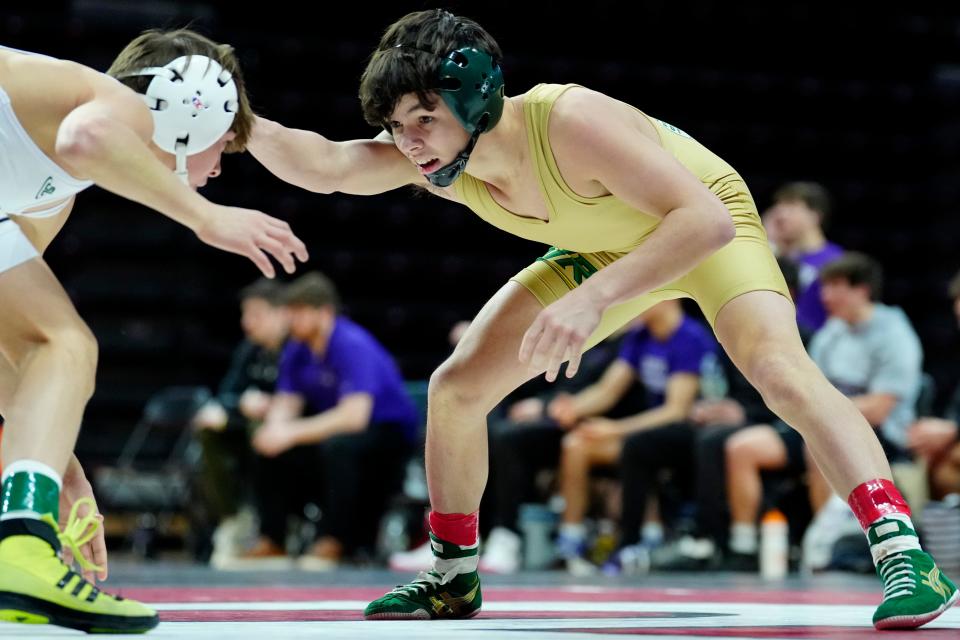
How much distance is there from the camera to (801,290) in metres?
5.62

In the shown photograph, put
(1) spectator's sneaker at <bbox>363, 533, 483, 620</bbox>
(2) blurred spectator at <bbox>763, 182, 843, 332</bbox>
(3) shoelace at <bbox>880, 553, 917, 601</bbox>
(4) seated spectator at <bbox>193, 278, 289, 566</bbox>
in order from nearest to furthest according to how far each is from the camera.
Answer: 1. (3) shoelace at <bbox>880, 553, 917, 601</bbox>
2. (1) spectator's sneaker at <bbox>363, 533, 483, 620</bbox>
3. (2) blurred spectator at <bbox>763, 182, 843, 332</bbox>
4. (4) seated spectator at <bbox>193, 278, 289, 566</bbox>

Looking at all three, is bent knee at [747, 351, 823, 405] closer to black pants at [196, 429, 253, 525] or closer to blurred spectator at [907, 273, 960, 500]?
blurred spectator at [907, 273, 960, 500]

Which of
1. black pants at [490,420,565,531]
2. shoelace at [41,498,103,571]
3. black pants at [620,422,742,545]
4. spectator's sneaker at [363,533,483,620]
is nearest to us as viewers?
shoelace at [41,498,103,571]

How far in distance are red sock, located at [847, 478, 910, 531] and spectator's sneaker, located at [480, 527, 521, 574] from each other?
11.3 ft

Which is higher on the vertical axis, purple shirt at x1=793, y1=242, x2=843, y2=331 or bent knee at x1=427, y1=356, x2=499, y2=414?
purple shirt at x1=793, y1=242, x2=843, y2=331

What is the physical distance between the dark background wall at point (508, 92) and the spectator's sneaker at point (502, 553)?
2644 millimetres

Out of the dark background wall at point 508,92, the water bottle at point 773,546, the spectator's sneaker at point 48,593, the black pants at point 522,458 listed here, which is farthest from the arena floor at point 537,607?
the dark background wall at point 508,92

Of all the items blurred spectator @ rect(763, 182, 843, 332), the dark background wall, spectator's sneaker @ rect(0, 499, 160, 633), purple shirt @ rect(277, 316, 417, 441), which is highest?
the dark background wall

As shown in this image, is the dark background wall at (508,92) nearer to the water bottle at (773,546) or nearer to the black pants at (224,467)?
the black pants at (224,467)

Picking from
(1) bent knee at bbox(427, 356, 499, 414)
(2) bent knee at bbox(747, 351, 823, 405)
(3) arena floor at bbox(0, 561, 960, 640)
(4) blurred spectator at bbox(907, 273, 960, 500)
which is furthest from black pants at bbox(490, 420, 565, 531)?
(2) bent knee at bbox(747, 351, 823, 405)

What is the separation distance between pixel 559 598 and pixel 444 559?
80 centimetres

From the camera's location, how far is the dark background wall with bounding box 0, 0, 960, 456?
8336 mm

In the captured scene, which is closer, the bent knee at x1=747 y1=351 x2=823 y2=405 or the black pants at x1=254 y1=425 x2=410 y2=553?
the bent knee at x1=747 y1=351 x2=823 y2=405

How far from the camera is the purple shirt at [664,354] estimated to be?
18.5 ft
